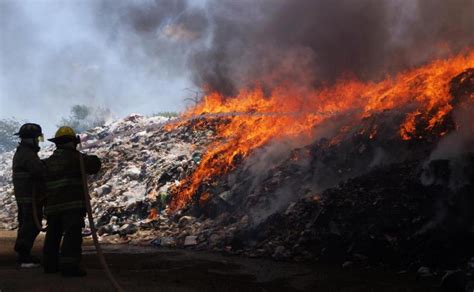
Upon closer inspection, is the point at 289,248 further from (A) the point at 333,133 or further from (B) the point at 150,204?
(B) the point at 150,204

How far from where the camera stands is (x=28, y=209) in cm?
584

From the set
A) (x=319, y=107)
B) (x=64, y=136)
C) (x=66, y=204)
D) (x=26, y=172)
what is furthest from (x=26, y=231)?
(x=319, y=107)

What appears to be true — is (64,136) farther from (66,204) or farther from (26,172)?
(26,172)

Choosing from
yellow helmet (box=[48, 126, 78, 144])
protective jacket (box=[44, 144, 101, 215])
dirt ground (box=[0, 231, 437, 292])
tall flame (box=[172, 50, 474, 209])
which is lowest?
dirt ground (box=[0, 231, 437, 292])

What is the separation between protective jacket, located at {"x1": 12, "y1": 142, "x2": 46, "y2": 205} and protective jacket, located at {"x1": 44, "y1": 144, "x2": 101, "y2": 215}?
75cm

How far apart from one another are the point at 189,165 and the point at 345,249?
7.26 meters

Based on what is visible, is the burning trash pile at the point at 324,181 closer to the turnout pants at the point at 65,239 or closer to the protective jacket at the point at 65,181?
the turnout pants at the point at 65,239

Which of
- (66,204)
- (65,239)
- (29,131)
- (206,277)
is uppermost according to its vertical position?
(29,131)

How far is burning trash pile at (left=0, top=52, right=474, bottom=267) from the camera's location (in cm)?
664

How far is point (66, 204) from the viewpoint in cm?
500

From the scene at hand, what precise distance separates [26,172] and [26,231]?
2.72 ft

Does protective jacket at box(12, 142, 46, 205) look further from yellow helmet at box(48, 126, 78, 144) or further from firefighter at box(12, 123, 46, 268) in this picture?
yellow helmet at box(48, 126, 78, 144)

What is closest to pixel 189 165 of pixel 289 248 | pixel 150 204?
pixel 150 204

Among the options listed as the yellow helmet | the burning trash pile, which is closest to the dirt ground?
the burning trash pile
